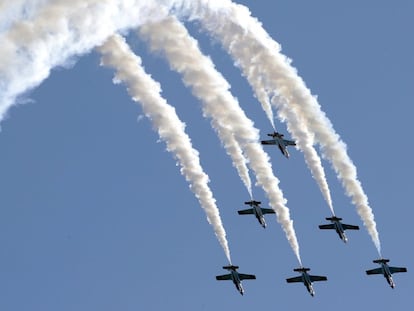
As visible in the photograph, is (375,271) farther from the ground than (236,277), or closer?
farther from the ground

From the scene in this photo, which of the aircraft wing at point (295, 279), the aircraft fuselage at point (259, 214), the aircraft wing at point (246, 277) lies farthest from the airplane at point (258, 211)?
the aircraft wing at point (295, 279)

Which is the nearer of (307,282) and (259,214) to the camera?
(259,214)

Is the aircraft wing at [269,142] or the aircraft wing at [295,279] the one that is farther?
the aircraft wing at [295,279]

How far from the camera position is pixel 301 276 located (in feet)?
215

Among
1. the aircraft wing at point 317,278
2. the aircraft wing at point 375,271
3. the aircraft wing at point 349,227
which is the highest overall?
the aircraft wing at point 349,227

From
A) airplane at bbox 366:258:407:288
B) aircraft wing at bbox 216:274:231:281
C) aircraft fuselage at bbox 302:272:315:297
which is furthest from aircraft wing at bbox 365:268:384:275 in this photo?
aircraft wing at bbox 216:274:231:281

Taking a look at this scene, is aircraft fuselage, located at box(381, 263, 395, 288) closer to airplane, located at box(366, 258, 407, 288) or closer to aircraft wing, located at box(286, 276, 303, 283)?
airplane, located at box(366, 258, 407, 288)

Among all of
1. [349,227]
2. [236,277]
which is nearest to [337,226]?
[349,227]

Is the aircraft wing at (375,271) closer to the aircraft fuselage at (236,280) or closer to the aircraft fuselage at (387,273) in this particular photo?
the aircraft fuselage at (387,273)

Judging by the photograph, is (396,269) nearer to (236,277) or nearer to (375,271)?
(375,271)

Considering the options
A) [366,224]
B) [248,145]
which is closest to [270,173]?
[248,145]

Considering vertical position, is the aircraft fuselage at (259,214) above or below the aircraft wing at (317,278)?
above

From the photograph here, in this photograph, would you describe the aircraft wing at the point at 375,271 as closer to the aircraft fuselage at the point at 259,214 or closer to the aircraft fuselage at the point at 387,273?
the aircraft fuselage at the point at 387,273

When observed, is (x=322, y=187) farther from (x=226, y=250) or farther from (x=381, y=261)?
(x=381, y=261)
